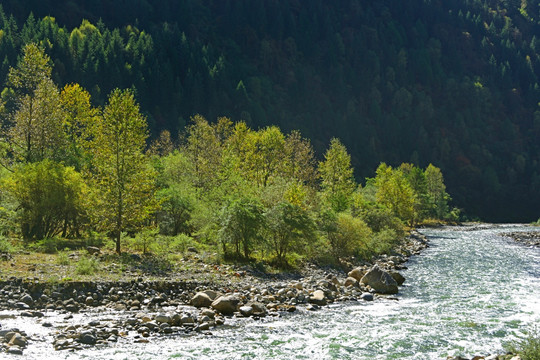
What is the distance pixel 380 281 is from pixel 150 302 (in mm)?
15222

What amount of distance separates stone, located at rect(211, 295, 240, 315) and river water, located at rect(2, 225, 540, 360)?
1.26 m

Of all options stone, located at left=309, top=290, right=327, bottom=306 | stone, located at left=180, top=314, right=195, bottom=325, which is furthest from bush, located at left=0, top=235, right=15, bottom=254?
stone, located at left=309, top=290, right=327, bottom=306

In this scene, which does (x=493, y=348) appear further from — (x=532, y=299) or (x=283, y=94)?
(x=283, y=94)

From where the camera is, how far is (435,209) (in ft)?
401

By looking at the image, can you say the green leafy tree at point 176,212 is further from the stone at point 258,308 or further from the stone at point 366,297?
the stone at point 258,308

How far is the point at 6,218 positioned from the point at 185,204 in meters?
15.2

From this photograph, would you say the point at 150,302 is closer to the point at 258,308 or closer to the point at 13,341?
the point at 258,308

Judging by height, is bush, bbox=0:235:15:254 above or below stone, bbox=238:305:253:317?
above

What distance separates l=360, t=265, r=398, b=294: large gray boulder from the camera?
95.3ft

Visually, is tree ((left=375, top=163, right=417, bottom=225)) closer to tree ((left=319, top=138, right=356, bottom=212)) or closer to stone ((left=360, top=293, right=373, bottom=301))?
tree ((left=319, top=138, right=356, bottom=212))

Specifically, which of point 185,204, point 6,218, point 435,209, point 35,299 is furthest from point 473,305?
point 435,209

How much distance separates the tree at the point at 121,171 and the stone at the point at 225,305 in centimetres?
1152

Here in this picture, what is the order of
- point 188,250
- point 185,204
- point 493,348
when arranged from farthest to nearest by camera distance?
point 185,204 → point 188,250 → point 493,348

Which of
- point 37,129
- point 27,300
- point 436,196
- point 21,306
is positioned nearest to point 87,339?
point 21,306
